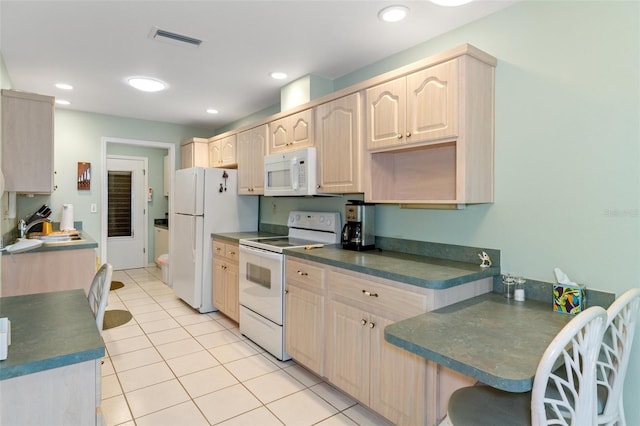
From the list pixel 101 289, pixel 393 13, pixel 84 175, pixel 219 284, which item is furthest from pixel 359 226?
pixel 84 175

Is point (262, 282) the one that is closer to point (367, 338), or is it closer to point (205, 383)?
point (205, 383)

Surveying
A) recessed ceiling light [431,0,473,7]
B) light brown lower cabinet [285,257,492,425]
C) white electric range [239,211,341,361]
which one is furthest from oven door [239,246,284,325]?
recessed ceiling light [431,0,473,7]

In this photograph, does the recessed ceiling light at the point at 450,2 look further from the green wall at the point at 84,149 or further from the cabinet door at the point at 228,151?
the green wall at the point at 84,149

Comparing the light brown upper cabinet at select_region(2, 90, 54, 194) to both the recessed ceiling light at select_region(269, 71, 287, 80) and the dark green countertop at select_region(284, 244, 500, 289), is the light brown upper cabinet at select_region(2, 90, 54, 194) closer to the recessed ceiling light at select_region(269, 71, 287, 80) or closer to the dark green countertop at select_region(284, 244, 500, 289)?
the recessed ceiling light at select_region(269, 71, 287, 80)

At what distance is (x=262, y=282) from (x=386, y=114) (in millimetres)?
1652

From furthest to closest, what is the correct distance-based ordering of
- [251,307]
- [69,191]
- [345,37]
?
1. [69,191]
2. [251,307]
3. [345,37]

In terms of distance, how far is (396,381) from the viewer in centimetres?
184

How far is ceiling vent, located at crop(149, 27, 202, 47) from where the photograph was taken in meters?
2.35

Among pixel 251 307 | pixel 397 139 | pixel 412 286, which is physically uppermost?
pixel 397 139

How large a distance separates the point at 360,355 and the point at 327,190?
1259mm

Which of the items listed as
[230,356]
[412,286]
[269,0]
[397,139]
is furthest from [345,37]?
[230,356]

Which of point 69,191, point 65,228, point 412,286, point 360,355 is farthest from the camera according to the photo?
point 69,191

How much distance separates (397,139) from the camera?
2209mm

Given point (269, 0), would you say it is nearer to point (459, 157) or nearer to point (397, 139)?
point (397, 139)
